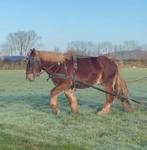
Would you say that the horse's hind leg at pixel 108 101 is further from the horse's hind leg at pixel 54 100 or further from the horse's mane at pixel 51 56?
the horse's mane at pixel 51 56

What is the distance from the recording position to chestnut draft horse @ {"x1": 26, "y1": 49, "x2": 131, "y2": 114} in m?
12.5

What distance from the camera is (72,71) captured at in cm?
1260

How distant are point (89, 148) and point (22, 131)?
7.79ft

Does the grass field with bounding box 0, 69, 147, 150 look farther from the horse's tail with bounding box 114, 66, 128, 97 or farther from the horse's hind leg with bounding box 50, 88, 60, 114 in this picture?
the horse's tail with bounding box 114, 66, 128, 97

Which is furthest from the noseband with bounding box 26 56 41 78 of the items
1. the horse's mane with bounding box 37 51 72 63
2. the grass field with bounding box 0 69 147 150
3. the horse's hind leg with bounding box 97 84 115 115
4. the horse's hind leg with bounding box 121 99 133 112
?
the horse's hind leg with bounding box 121 99 133 112

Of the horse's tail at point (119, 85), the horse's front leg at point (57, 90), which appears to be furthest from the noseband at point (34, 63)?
the horse's tail at point (119, 85)

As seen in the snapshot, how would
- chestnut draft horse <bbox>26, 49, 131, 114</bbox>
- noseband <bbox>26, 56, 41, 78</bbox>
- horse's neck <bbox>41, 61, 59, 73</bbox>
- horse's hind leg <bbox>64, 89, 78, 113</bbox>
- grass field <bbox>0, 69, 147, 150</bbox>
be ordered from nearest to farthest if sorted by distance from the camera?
grass field <bbox>0, 69, 147, 150</bbox>, noseband <bbox>26, 56, 41, 78</bbox>, chestnut draft horse <bbox>26, 49, 131, 114</bbox>, horse's neck <bbox>41, 61, 59, 73</bbox>, horse's hind leg <bbox>64, 89, 78, 113</bbox>

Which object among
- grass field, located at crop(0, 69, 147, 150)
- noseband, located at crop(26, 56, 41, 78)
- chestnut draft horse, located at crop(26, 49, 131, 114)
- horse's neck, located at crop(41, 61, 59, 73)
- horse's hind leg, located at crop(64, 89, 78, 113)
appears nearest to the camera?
grass field, located at crop(0, 69, 147, 150)

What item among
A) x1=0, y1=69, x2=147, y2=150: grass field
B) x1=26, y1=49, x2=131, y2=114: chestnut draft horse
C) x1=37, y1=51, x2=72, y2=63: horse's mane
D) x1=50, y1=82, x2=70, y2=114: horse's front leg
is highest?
x1=37, y1=51, x2=72, y2=63: horse's mane

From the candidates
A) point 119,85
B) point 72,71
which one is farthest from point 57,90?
point 119,85

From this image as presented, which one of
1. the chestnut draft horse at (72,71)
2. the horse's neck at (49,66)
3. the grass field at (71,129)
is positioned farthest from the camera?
the horse's neck at (49,66)

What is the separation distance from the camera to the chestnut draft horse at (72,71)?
12.5 metres

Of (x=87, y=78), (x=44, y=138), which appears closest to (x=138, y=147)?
(x=44, y=138)

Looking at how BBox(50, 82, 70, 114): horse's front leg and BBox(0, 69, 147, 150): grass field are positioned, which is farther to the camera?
BBox(50, 82, 70, 114): horse's front leg
